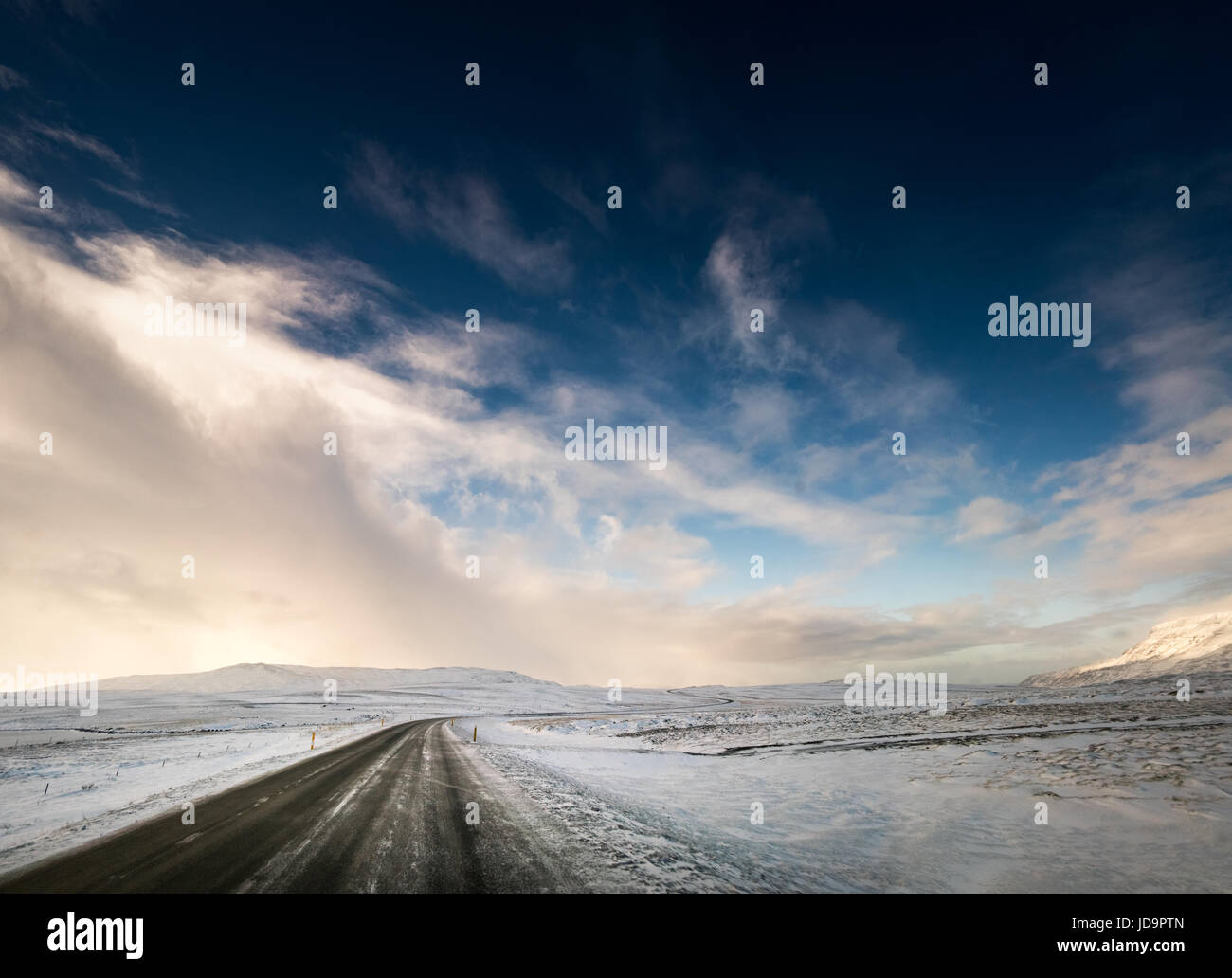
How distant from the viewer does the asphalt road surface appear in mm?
7043

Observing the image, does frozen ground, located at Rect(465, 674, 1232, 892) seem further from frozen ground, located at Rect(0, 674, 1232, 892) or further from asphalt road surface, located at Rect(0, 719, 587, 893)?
asphalt road surface, located at Rect(0, 719, 587, 893)

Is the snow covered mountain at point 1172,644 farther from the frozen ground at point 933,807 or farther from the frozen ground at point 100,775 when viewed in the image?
the frozen ground at point 100,775

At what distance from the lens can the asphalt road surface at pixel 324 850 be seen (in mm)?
7043

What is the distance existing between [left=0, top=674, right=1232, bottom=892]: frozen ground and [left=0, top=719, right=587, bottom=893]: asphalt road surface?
3.40 ft

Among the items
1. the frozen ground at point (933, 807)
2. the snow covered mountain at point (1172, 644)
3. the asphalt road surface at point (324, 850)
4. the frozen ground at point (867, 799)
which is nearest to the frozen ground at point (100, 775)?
the frozen ground at point (867, 799)

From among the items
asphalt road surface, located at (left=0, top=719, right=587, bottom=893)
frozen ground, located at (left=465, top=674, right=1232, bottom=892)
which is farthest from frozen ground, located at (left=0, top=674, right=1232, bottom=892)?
asphalt road surface, located at (left=0, top=719, right=587, bottom=893)

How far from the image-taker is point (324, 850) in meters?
8.47

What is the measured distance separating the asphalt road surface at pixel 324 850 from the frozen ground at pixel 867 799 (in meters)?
1.04

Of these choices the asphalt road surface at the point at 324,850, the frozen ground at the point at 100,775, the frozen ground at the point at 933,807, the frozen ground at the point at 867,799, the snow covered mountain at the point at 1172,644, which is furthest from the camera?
the snow covered mountain at the point at 1172,644

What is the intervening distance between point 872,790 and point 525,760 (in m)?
13.9

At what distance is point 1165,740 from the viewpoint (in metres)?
15.7
